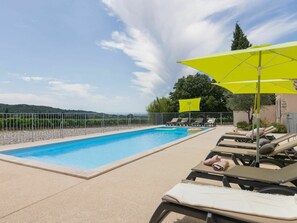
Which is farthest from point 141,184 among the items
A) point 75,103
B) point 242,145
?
point 75,103

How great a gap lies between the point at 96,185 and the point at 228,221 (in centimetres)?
271

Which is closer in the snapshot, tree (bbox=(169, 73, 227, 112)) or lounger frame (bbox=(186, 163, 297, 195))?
lounger frame (bbox=(186, 163, 297, 195))

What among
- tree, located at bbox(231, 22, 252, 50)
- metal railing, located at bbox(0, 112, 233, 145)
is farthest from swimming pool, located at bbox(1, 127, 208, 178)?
tree, located at bbox(231, 22, 252, 50)

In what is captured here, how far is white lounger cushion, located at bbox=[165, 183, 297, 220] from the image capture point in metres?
2.16

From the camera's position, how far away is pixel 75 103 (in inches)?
1008

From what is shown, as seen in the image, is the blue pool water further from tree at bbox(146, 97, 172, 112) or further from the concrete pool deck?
tree at bbox(146, 97, 172, 112)

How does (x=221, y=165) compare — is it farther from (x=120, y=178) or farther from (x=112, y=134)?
(x=112, y=134)

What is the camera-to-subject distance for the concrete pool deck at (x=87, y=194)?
306cm

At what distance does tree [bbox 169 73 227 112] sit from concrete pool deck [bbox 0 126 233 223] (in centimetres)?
2574

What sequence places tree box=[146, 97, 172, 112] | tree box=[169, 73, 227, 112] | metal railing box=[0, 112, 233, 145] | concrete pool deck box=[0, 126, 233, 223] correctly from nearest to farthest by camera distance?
1. concrete pool deck box=[0, 126, 233, 223]
2. metal railing box=[0, 112, 233, 145]
3. tree box=[146, 97, 172, 112]
4. tree box=[169, 73, 227, 112]

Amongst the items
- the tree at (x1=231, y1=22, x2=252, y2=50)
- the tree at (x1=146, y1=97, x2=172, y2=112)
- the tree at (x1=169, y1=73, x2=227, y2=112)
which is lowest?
the tree at (x1=146, y1=97, x2=172, y2=112)

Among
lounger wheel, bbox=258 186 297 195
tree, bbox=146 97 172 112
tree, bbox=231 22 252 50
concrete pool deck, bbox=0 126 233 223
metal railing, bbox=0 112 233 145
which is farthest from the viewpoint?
tree, bbox=231 22 252 50

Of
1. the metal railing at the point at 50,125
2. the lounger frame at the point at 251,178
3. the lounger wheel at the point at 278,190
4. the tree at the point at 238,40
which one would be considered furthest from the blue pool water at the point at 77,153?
the tree at the point at 238,40

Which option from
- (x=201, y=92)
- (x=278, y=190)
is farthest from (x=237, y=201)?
(x=201, y=92)
